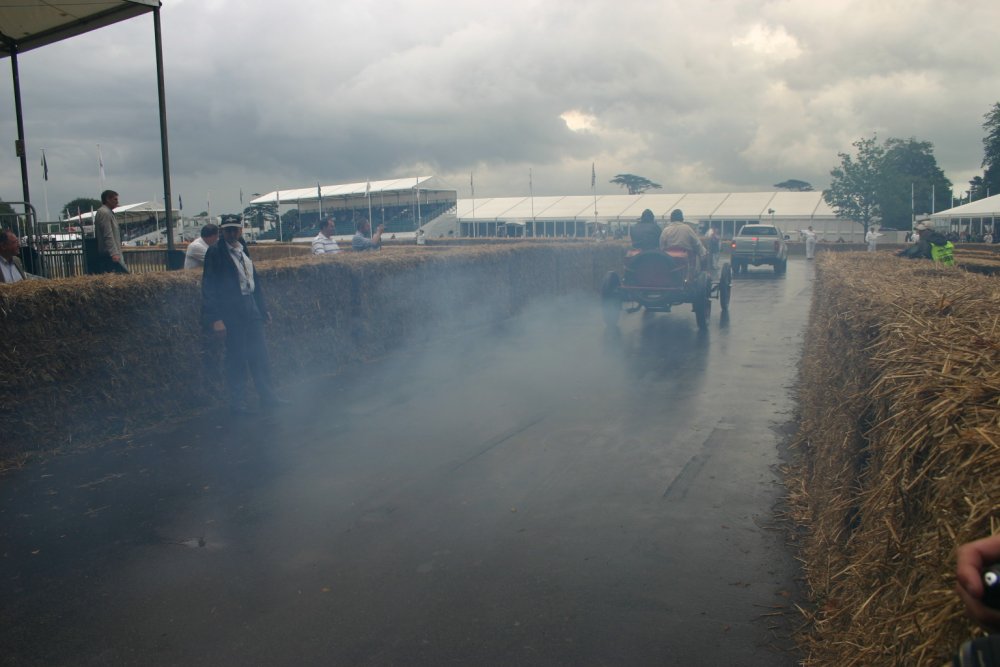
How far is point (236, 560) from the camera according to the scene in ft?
13.4

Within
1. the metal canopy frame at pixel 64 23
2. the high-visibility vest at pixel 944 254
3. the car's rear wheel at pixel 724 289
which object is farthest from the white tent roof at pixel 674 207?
the high-visibility vest at pixel 944 254

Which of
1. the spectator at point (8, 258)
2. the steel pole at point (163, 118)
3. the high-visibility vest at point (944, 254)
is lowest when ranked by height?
the high-visibility vest at point (944, 254)

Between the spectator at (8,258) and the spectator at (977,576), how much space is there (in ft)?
27.4

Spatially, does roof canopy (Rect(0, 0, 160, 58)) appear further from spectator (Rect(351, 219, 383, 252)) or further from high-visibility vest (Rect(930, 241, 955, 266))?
high-visibility vest (Rect(930, 241, 955, 266))

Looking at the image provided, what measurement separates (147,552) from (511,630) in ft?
7.45

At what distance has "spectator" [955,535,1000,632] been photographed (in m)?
1.54

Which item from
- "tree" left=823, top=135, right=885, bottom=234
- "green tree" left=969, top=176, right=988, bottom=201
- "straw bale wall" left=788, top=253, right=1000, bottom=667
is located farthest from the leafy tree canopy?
"straw bale wall" left=788, top=253, right=1000, bottom=667

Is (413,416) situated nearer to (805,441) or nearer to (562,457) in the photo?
(562,457)

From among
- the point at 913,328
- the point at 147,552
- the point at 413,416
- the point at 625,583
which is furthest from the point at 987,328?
the point at 413,416

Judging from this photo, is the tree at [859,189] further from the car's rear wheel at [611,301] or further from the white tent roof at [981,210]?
the car's rear wheel at [611,301]

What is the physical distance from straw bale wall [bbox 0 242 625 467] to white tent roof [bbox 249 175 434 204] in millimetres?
42236

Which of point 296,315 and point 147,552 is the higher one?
point 296,315

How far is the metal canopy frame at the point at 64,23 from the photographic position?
991cm

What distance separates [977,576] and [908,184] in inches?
3094
